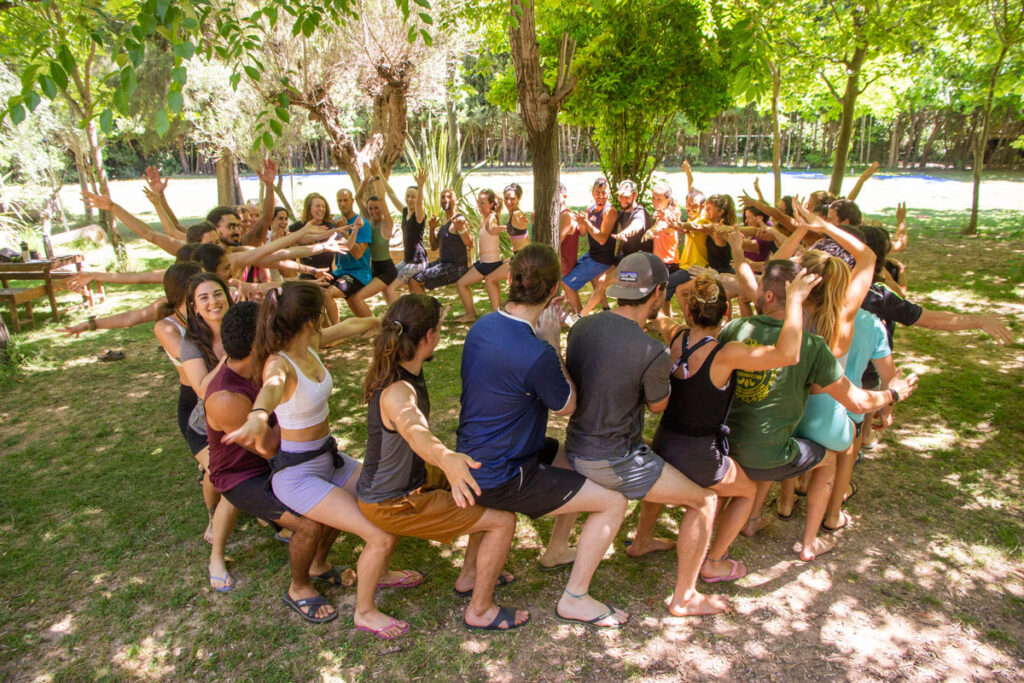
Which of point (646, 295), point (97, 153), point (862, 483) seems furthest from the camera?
point (97, 153)

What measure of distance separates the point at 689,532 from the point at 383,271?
5056mm

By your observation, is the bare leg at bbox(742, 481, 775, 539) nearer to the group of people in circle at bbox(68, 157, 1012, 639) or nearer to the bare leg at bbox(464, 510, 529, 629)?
the group of people in circle at bbox(68, 157, 1012, 639)

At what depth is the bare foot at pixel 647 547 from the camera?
3.51 m

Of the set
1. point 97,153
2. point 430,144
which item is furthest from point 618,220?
point 97,153

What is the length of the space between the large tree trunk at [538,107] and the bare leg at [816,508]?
4451mm

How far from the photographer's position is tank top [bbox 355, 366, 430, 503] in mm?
2729

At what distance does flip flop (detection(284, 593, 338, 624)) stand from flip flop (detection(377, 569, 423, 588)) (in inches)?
11.7

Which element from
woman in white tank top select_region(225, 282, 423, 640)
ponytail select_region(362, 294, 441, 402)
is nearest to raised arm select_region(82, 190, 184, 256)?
woman in white tank top select_region(225, 282, 423, 640)

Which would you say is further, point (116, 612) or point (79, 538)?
point (79, 538)

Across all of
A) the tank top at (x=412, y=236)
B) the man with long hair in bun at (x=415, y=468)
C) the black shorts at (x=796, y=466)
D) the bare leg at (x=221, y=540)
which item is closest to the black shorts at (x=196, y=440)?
the bare leg at (x=221, y=540)

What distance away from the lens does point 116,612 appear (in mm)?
3199

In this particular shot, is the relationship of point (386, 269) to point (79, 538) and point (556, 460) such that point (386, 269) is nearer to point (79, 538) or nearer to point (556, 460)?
point (79, 538)

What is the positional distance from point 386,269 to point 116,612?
15.1 ft

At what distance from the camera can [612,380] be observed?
278cm
